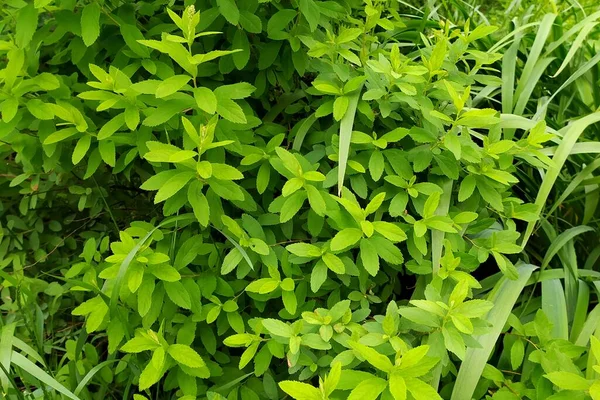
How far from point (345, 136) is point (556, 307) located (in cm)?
67

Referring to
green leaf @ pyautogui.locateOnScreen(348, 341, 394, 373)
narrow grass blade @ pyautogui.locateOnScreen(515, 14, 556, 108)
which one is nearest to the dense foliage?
green leaf @ pyautogui.locateOnScreen(348, 341, 394, 373)

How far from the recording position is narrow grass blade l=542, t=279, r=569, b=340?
3.89 feet

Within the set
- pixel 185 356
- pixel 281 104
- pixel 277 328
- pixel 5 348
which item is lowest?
pixel 5 348

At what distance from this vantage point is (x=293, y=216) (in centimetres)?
122

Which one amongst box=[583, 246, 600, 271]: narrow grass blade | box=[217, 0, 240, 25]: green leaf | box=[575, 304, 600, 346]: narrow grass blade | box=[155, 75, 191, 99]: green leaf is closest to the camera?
box=[155, 75, 191, 99]: green leaf

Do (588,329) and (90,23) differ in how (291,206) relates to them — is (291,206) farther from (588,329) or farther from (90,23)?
(588,329)

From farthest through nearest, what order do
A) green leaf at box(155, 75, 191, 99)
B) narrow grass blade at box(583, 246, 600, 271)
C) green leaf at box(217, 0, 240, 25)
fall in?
narrow grass blade at box(583, 246, 600, 271), green leaf at box(217, 0, 240, 25), green leaf at box(155, 75, 191, 99)

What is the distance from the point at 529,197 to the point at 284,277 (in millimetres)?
893

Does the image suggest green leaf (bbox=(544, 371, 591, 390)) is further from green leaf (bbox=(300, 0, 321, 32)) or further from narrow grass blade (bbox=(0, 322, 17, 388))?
narrow grass blade (bbox=(0, 322, 17, 388))

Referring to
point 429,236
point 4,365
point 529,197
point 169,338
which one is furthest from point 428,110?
point 4,365

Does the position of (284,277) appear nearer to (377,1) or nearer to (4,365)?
(4,365)

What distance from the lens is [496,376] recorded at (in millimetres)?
1065

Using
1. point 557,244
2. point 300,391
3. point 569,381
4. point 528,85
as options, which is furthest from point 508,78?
point 300,391

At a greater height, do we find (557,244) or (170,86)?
(170,86)
